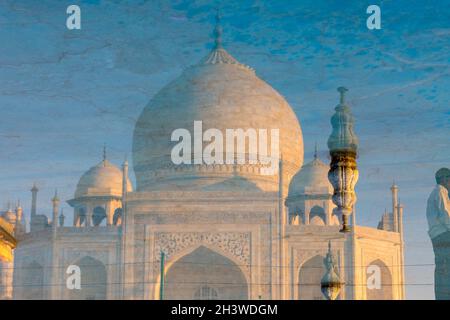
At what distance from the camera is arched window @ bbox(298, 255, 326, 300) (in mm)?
20625

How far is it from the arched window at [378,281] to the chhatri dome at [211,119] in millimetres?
3366

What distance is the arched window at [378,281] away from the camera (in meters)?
21.1

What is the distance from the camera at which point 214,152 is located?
22438mm

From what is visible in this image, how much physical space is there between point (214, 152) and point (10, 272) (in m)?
7.43

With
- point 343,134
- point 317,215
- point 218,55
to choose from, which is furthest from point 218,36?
point 343,134

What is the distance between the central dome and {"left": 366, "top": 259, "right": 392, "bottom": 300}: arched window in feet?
10.9

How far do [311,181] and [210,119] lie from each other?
3119 millimetres

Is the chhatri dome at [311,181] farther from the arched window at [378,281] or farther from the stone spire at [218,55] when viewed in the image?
the stone spire at [218,55]

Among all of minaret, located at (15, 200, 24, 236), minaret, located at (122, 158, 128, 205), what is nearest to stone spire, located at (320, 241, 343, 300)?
minaret, located at (122, 158, 128, 205)

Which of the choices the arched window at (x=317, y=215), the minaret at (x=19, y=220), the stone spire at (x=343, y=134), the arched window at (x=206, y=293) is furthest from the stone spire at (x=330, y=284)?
the minaret at (x=19, y=220)
